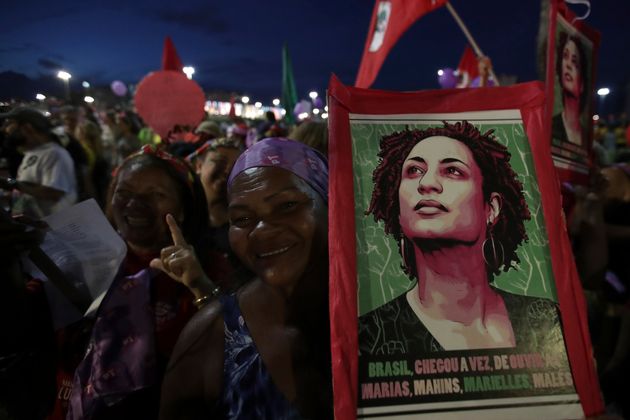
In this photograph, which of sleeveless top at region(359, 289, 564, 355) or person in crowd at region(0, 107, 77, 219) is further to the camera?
person in crowd at region(0, 107, 77, 219)

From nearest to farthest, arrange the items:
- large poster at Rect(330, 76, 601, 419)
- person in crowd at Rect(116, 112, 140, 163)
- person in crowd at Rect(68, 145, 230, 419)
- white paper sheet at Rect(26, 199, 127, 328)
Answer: large poster at Rect(330, 76, 601, 419)
person in crowd at Rect(68, 145, 230, 419)
white paper sheet at Rect(26, 199, 127, 328)
person in crowd at Rect(116, 112, 140, 163)

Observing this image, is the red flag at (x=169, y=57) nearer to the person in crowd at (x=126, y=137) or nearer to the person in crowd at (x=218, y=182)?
the person in crowd at (x=126, y=137)

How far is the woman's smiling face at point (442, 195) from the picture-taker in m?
1.13

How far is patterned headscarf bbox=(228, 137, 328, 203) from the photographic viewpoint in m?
1.34

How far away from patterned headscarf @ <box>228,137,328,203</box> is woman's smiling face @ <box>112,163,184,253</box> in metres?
0.60

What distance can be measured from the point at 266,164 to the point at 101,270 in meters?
0.88

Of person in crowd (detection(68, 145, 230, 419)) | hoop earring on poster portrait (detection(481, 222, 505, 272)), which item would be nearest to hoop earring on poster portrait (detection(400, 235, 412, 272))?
hoop earring on poster portrait (detection(481, 222, 505, 272))

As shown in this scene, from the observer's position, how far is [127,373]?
4.88 feet

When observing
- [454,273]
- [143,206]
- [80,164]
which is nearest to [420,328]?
[454,273]

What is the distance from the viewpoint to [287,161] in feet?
4.42

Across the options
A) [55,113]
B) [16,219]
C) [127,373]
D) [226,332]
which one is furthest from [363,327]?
[55,113]

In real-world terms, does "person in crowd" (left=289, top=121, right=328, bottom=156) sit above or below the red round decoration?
below

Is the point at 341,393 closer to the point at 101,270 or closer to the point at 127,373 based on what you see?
the point at 127,373

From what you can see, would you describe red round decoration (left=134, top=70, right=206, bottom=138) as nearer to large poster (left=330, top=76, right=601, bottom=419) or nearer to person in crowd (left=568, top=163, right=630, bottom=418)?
person in crowd (left=568, top=163, right=630, bottom=418)
